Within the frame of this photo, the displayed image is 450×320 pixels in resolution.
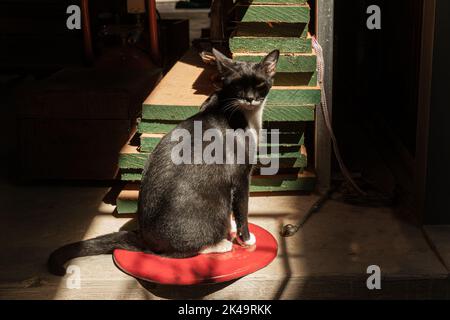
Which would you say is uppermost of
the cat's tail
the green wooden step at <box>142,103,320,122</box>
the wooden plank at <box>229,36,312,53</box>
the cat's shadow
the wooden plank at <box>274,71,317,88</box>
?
the wooden plank at <box>229,36,312,53</box>

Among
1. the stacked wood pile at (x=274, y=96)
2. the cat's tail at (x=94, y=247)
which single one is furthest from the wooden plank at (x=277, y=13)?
the cat's tail at (x=94, y=247)

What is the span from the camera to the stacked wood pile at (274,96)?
5348 millimetres

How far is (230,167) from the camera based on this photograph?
14.6ft

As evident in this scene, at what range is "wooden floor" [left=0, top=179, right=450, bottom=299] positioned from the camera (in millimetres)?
4457

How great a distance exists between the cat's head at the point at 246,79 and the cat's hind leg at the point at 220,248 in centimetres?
88

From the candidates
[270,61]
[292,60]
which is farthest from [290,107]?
[270,61]

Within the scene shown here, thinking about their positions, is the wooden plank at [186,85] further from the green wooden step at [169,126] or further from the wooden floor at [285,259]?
the wooden floor at [285,259]

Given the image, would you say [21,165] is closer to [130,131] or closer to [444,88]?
[130,131]

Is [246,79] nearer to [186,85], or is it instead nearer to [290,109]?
[290,109]

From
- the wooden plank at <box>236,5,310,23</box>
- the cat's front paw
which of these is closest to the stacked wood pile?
the wooden plank at <box>236,5,310,23</box>

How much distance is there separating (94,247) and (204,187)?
888mm

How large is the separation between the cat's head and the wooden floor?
1.08 meters

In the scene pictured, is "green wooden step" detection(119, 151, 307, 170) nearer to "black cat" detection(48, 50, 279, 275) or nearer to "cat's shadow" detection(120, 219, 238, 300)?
"black cat" detection(48, 50, 279, 275)
